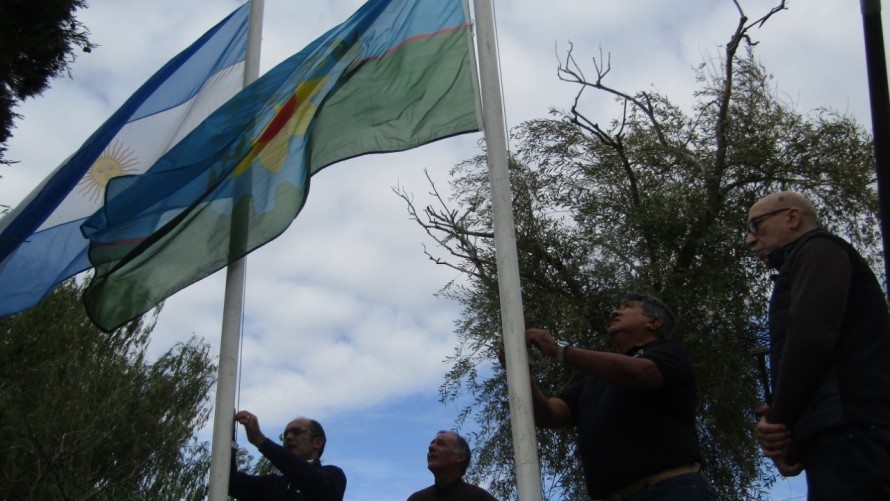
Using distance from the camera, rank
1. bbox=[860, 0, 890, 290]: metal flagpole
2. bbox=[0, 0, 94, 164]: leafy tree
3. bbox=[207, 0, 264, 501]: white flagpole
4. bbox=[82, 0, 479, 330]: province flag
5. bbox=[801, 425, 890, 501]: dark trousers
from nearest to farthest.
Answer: bbox=[860, 0, 890, 290]: metal flagpole → bbox=[801, 425, 890, 501]: dark trousers → bbox=[207, 0, 264, 501]: white flagpole → bbox=[82, 0, 479, 330]: province flag → bbox=[0, 0, 94, 164]: leafy tree

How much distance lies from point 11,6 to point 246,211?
11.8ft

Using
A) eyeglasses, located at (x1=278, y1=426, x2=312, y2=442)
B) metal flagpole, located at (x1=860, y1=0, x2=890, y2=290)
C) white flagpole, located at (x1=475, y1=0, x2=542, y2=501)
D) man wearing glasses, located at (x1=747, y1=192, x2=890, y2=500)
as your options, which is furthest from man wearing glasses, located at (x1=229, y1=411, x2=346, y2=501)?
metal flagpole, located at (x1=860, y1=0, x2=890, y2=290)

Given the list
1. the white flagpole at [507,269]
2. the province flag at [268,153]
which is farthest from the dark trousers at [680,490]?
the province flag at [268,153]

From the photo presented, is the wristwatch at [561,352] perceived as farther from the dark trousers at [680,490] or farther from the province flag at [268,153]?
the province flag at [268,153]

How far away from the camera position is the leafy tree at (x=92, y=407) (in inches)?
646

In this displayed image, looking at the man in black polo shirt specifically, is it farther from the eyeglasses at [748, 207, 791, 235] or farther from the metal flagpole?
the metal flagpole

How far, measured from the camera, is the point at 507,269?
→ 5383 millimetres

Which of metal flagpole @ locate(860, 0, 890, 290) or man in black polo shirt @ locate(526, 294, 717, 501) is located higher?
metal flagpole @ locate(860, 0, 890, 290)

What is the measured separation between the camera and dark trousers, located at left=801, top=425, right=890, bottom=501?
3325mm

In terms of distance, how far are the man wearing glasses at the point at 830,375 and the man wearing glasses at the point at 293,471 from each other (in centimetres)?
324

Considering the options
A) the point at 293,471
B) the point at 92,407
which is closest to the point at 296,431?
the point at 293,471

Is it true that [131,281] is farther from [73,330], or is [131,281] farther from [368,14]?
[73,330]

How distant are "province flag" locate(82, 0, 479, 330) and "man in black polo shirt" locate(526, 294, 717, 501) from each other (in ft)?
7.03

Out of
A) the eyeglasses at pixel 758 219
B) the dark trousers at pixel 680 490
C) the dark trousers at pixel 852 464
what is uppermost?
the eyeglasses at pixel 758 219
